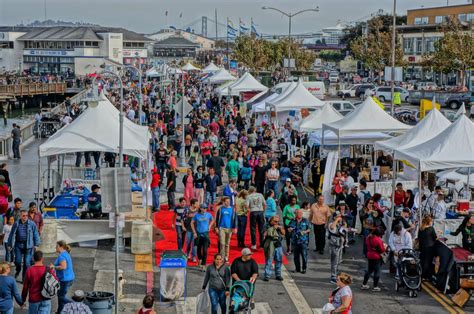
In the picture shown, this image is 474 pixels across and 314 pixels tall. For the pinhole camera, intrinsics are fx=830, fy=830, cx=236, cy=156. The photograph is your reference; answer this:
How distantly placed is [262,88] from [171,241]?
30.0 metres

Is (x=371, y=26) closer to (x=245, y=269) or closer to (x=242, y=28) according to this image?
(x=242, y=28)

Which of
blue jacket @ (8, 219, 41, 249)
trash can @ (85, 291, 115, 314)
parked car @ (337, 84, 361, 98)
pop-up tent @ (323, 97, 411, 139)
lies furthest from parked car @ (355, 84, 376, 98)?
trash can @ (85, 291, 115, 314)

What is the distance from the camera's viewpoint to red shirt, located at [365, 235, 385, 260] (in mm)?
16109

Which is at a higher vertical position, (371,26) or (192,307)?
(371,26)

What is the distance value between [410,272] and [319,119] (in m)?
14.9

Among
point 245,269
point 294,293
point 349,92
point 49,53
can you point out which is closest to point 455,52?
point 349,92

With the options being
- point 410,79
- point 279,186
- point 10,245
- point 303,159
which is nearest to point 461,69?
point 410,79

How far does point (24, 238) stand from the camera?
16422 mm

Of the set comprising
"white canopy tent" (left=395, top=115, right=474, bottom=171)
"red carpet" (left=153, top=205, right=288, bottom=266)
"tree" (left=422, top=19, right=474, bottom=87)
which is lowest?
"red carpet" (left=153, top=205, right=288, bottom=266)

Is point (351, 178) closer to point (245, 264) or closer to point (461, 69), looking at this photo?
point (245, 264)

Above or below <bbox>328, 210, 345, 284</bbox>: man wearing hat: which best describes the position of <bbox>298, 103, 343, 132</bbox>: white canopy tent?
above

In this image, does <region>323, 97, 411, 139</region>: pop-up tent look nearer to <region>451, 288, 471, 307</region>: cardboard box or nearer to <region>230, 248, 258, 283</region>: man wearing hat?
<region>451, 288, 471, 307</region>: cardboard box

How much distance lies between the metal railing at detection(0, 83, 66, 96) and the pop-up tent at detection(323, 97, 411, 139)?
69.3 m

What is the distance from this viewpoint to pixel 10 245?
16.8 m
